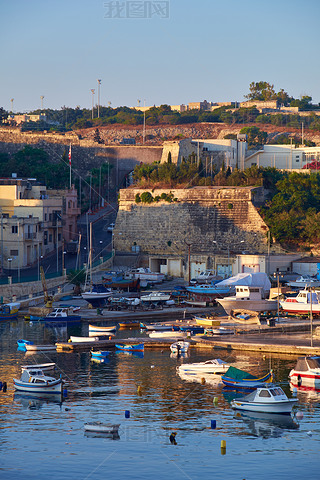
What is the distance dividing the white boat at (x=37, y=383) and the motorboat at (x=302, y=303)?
21.9 metres

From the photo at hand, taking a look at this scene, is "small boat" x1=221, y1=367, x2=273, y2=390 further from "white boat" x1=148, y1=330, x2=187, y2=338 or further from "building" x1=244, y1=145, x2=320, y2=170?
"building" x1=244, y1=145, x2=320, y2=170

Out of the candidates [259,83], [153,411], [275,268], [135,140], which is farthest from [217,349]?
[259,83]

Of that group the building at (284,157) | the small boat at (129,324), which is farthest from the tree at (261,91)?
the small boat at (129,324)

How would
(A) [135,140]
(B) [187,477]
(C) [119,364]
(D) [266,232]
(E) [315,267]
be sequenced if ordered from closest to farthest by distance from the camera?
(B) [187,477] → (C) [119,364] → (E) [315,267] → (D) [266,232] → (A) [135,140]

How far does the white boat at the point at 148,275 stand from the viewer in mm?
68312

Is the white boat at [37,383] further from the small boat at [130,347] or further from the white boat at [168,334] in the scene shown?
the white boat at [168,334]

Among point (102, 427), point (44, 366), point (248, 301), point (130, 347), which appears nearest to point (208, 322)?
point (248, 301)

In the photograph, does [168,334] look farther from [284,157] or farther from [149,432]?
[284,157]

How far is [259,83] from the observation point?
15550 centimetres

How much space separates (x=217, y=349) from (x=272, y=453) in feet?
58.0

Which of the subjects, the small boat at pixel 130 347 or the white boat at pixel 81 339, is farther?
the white boat at pixel 81 339

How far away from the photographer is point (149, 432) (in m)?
31.4

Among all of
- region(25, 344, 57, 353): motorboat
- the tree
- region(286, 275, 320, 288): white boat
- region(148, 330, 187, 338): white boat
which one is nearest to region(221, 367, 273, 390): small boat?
region(148, 330, 187, 338): white boat

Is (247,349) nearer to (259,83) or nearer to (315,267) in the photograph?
(315,267)
